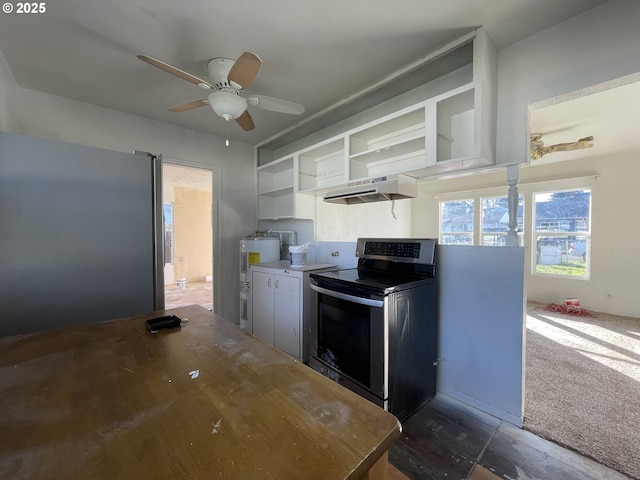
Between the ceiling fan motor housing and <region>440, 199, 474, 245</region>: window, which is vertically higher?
the ceiling fan motor housing

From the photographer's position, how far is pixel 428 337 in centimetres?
195

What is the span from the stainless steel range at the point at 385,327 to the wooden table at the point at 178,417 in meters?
0.89

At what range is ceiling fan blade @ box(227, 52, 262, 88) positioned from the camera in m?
1.44

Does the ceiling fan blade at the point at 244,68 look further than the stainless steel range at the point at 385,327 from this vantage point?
No

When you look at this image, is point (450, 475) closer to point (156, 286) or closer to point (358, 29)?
point (156, 286)

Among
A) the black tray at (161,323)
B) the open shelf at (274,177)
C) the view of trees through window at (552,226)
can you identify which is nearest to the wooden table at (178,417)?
the black tray at (161,323)

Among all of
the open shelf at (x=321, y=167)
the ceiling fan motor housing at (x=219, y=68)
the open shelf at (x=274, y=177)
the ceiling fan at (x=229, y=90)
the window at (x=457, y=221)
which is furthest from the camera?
the window at (x=457, y=221)

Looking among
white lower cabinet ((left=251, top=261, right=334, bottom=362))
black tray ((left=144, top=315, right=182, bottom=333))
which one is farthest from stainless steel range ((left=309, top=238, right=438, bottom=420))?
black tray ((left=144, top=315, right=182, bottom=333))

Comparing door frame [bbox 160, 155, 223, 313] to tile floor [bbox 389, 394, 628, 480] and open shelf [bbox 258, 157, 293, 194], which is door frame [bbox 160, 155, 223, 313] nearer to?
open shelf [bbox 258, 157, 293, 194]

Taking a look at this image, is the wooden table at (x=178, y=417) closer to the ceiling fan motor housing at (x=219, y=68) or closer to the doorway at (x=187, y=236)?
the ceiling fan motor housing at (x=219, y=68)

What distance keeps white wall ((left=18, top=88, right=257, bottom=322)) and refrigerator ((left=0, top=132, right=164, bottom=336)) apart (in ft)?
4.94

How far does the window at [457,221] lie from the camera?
5.44 m

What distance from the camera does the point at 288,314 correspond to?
101 inches

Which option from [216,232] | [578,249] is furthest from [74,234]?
[578,249]
